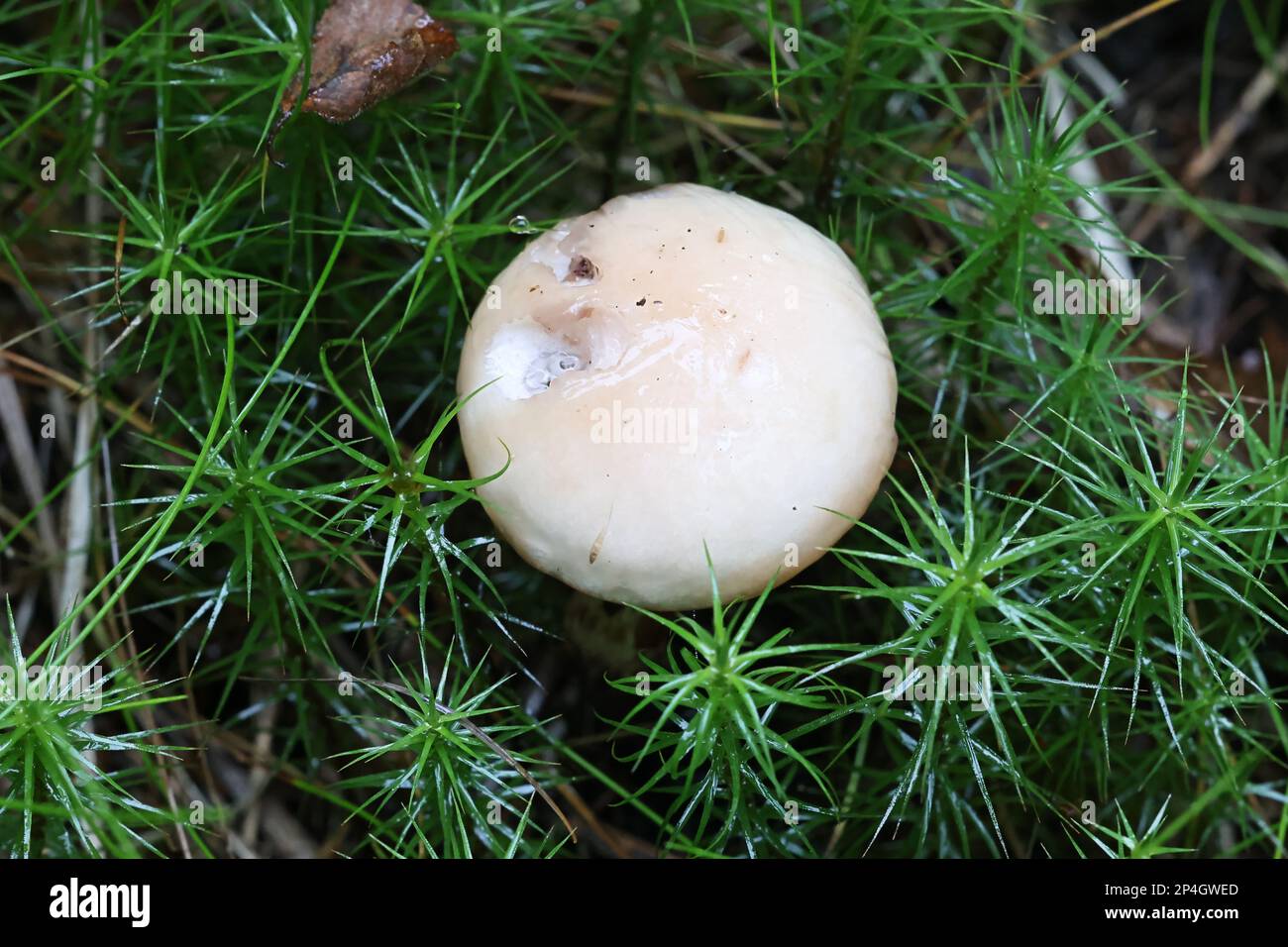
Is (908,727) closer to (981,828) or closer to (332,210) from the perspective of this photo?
(981,828)

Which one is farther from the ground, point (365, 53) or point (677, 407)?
point (365, 53)

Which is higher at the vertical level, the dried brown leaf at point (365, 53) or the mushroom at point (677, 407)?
the dried brown leaf at point (365, 53)

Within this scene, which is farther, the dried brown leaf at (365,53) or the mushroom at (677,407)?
the dried brown leaf at (365,53)

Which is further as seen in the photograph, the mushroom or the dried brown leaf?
the dried brown leaf

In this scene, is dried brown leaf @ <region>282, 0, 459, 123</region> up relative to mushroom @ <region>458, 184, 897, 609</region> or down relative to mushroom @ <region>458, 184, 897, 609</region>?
up

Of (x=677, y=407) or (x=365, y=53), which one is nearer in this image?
(x=677, y=407)

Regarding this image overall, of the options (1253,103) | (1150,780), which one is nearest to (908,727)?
(1150,780)
